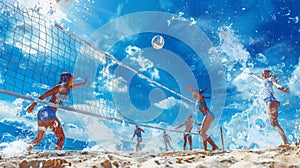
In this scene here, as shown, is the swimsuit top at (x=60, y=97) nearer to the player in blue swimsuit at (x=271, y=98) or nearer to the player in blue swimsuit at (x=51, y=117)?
the player in blue swimsuit at (x=51, y=117)

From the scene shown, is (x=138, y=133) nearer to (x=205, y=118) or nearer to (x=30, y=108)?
(x=205, y=118)

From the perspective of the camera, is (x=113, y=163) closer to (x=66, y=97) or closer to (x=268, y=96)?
(x=66, y=97)

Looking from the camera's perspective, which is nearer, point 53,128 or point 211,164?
point 211,164

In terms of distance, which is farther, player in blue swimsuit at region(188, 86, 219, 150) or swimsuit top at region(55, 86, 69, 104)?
player in blue swimsuit at region(188, 86, 219, 150)

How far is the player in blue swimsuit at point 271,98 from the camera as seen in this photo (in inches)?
192

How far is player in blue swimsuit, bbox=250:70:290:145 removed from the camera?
4.88m

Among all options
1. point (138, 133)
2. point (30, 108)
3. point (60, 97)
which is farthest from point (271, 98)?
point (138, 133)

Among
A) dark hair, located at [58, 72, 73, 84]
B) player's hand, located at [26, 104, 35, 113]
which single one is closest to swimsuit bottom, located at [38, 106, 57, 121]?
player's hand, located at [26, 104, 35, 113]

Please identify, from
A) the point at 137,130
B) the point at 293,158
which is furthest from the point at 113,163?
the point at 137,130

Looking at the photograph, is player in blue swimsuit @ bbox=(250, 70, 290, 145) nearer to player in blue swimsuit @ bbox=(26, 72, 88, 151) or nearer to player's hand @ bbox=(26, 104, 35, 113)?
player in blue swimsuit @ bbox=(26, 72, 88, 151)

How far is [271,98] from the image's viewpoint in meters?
5.17

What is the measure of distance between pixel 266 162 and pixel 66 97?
422 centimetres

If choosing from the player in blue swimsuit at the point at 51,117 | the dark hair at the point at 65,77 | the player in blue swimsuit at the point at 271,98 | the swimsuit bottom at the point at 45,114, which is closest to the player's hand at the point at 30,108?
the player in blue swimsuit at the point at 51,117

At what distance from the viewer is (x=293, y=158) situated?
1.97m
